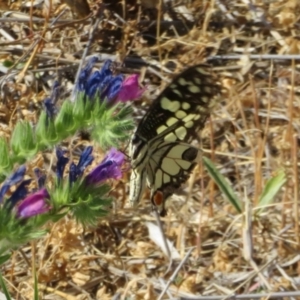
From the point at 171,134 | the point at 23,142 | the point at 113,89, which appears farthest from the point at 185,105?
the point at 23,142

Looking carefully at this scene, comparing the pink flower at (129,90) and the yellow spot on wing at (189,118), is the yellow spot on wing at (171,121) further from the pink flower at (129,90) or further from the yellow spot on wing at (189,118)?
the pink flower at (129,90)

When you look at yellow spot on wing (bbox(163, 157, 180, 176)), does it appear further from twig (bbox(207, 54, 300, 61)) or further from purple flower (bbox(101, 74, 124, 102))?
twig (bbox(207, 54, 300, 61))

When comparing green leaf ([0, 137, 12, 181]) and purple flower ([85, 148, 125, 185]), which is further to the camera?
purple flower ([85, 148, 125, 185])

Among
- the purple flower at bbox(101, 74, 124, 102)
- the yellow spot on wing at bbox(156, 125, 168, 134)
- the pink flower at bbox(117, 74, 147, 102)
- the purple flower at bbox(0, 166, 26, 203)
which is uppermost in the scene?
the purple flower at bbox(101, 74, 124, 102)

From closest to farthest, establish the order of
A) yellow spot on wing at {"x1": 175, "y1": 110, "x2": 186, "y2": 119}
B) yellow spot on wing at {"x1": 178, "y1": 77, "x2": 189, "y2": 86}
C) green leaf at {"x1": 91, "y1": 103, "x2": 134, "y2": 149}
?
green leaf at {"x1": 91, "y1": 103, "x2": 134, "y2": 149} → yellow spot on wing at {"x1": 178, "y1": 77, "x2": 189, "y2": 86} → yellow spot on wing at {"x1": 175, "y1": 110, "x2": 186, "y2": 119}

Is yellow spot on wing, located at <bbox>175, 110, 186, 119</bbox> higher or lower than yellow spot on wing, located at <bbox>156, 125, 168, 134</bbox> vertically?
higher

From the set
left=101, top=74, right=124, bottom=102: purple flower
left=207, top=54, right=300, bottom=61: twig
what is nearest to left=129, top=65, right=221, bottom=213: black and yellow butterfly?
left=101, top=74, right=124, bottom=102: purple flower
